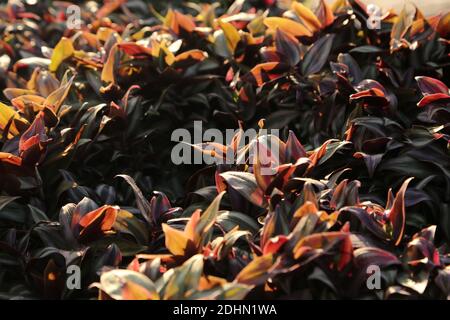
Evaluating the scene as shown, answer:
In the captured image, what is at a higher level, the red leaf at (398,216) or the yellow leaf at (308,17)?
the yellow leaf at (308,17)

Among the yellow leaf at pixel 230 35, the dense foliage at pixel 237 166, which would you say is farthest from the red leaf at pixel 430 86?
the yellow leaf at pixel 230 35

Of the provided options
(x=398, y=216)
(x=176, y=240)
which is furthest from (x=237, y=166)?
(x=398, y=216)

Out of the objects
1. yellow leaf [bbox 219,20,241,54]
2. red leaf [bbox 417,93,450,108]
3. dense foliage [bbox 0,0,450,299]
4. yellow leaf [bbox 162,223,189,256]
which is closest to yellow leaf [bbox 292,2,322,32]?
dense foliage [bbox 0,0,450,299]

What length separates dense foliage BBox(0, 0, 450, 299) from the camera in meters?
1.89

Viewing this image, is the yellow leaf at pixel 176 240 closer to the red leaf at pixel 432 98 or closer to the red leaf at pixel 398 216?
the red leaf at pixel 398 216

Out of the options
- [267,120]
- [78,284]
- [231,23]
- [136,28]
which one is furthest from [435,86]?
[136,28]

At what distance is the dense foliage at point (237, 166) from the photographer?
1.89m

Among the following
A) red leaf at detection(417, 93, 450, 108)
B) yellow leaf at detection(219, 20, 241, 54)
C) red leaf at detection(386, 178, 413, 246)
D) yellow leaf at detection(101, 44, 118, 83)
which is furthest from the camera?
yellow leaf at detection(219, 20, 241, 54)

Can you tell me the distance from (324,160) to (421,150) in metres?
0.40

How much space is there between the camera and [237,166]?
94.7 inches

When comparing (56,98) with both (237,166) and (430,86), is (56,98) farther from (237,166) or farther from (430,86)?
(430,86)

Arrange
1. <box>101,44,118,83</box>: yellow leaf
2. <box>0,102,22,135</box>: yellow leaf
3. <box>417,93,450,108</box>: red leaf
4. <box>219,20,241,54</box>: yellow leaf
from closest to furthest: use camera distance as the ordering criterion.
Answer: <box>417,93,450,108</box>: red leaf, <box>0,102,22,135</box>: yellow leaf, <box>101,44,118,83</box>: yellow leaf, <box>219,20,241,54</box>: yellow leaf

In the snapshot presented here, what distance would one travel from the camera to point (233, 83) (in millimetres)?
3029

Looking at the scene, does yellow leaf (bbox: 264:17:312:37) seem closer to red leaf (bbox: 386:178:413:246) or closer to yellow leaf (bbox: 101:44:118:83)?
yellow leaf (bbox: 101:44:118:83)
